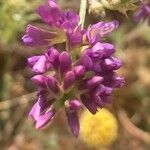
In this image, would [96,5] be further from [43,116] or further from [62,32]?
[43,116]

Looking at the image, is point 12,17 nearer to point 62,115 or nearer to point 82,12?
point 82,12

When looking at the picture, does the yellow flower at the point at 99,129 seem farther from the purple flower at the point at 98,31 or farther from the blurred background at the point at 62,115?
the purple flower at the point at 98,31

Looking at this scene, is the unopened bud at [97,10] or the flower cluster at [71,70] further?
the unopened bud at [97,10]

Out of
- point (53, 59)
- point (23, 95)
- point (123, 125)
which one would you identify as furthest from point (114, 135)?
point (53, 59)

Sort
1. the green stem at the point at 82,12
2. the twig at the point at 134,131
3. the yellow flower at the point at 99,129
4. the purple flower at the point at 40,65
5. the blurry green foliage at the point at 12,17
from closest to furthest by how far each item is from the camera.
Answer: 1. the purple flower at the point at 40,65
2. the green stem at the point at 82,12
3. the blurry green foliage at the point at 12,17
4. the yellow flower at the point at 99,129
5. the twig at the point at 134,131

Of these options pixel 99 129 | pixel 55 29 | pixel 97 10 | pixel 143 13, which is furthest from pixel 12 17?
pixel 55 29

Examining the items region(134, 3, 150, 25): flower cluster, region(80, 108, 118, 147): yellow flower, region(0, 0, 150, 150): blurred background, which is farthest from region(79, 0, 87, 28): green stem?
region(80, 108, 118, 147): yellow flower

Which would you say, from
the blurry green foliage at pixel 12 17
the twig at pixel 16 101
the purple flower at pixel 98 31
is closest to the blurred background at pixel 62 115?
the twig at pixel 16 101

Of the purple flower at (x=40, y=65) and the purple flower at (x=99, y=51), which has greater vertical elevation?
the purple flower at (x=99, y=51)
